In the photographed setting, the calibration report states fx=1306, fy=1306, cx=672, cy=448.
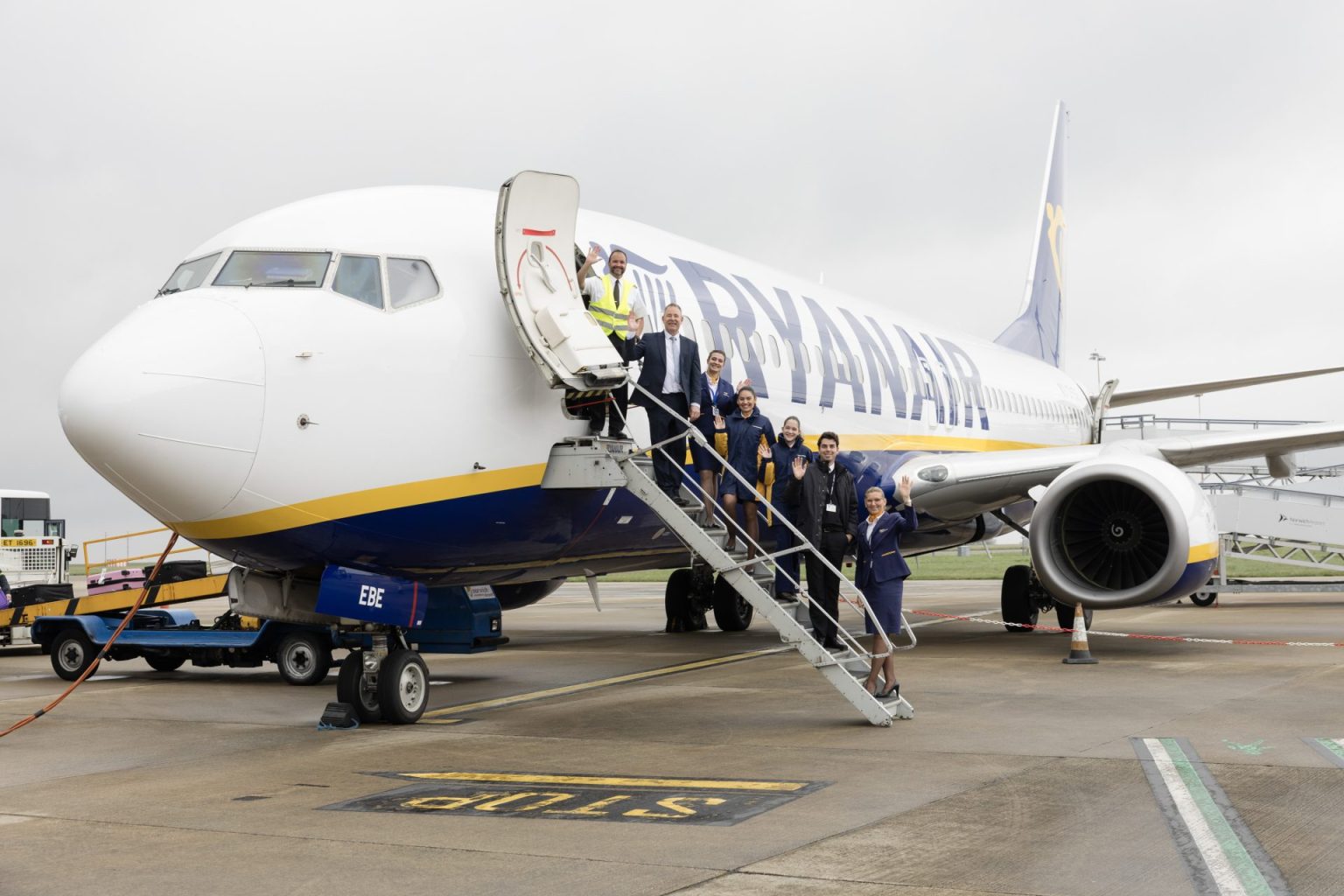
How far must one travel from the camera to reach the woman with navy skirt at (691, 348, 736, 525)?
1002 centimetres

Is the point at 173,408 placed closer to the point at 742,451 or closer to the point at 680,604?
the point at 742,451

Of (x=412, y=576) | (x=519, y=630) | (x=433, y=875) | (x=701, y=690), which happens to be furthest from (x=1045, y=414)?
(x=433, y=875)

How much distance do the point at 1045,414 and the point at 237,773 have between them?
17.6 m

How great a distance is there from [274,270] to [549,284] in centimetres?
186

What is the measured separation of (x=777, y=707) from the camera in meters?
9.82

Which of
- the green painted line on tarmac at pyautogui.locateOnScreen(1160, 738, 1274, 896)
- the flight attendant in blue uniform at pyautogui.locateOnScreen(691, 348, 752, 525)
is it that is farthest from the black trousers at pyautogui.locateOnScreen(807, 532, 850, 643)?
the green painted line on tarmac at pyautogui.locateOnScreen(1160, 738, 1274, 896)

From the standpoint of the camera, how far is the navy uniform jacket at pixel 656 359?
984 cm

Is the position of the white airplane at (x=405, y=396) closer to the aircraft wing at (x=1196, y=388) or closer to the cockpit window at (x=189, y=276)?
the cockpit window at (x=189, y=276)

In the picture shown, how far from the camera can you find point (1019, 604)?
58.0ft

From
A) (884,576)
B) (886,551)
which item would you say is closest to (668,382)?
(886,551)

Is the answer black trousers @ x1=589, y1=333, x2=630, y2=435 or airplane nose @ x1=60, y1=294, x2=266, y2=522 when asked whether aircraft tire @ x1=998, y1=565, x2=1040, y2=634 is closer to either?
black trousers @ x1=589, y1=333, x2=630, y2=435

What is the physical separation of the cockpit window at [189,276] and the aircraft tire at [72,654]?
6.45m

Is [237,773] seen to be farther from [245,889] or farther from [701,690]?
[701,690]

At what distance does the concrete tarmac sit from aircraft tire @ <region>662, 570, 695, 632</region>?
6113 mm
